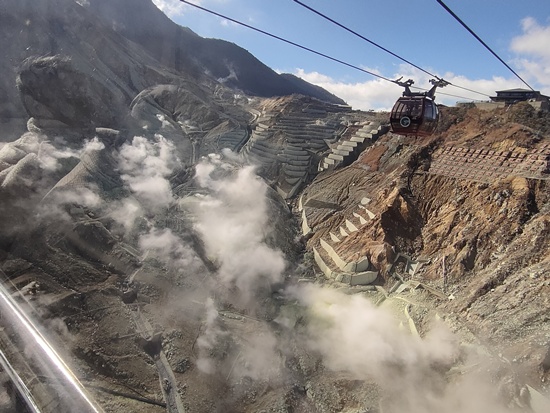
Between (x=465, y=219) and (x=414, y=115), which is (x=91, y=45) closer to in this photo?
(x=414, y=115)

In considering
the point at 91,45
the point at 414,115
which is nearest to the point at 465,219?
the point at 414,115

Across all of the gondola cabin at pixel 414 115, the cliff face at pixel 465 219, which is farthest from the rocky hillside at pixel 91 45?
the gondola cabin at pixel 414 115

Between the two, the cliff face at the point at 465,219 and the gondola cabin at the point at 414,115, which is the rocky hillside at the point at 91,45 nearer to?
the cliff face at the point at 465,219

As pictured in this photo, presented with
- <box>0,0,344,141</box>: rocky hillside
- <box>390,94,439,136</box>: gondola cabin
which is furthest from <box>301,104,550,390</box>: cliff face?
<box>0,0,344,141</box>: rocky hillside

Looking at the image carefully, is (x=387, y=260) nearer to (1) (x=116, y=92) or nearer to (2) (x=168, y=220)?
(2) (x=168, y=220)

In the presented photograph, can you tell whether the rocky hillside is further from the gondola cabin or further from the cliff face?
the gondola cabin

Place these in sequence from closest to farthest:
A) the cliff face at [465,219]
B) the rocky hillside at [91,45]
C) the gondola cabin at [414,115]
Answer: the gondola cabin at [414,115], the cliff face at [465,219], the rocky hillside at [91,45]

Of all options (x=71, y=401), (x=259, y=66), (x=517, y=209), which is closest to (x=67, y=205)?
(x=71, y=401)

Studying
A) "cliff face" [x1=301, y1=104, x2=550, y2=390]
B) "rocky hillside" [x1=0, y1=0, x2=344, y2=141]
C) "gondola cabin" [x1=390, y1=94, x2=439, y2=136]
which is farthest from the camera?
"rocky hillside" [x1=0, y1=0, x2=344, y2=141]
